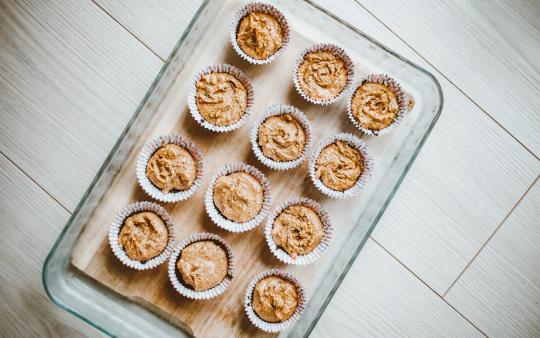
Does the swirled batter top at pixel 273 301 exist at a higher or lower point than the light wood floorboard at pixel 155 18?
lower

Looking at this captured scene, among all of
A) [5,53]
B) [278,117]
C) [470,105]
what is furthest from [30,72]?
[470,105]

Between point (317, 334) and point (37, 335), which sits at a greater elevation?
point (317, 334)

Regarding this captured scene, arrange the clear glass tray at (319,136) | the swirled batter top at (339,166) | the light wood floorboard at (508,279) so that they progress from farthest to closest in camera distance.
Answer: the light wood floorboard at (508,279)
the swirled batter top at (339,166)
the clear glass tray at (319,136)

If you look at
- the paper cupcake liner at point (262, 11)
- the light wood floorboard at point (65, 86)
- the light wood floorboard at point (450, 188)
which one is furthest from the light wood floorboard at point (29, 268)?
the light wood floorboard at point (450, 188)

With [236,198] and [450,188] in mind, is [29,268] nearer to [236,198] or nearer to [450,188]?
[236,198]

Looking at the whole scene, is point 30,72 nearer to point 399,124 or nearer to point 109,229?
point 109,229

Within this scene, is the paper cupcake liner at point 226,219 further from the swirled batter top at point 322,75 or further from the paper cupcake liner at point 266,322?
the swirled batter top at point 322,75

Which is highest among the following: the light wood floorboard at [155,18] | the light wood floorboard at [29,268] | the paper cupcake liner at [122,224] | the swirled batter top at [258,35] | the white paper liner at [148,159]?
the swirled batter top at [258,35]

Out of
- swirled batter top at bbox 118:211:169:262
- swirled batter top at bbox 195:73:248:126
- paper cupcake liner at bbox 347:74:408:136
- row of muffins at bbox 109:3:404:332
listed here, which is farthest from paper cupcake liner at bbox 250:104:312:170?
swirled batter top at bbox 118:211:169:262
